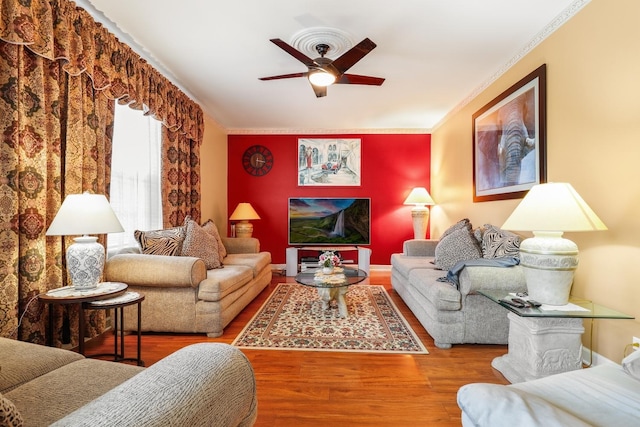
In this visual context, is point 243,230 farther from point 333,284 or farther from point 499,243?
point 499,243

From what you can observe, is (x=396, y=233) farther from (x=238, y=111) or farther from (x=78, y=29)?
(x=78, y=29)

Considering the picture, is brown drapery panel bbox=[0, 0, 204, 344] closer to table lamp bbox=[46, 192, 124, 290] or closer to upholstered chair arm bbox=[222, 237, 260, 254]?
table lamp bbox=[46, 192, 124, 290]

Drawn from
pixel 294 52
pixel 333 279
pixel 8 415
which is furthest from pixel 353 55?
pixel 8 415

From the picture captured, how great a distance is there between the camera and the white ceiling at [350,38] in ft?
7.80

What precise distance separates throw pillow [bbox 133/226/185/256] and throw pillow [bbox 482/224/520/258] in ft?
9.63

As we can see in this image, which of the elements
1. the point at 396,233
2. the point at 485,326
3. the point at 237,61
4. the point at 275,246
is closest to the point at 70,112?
the point at 237,61

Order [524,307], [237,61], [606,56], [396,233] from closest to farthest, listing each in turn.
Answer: [524,307] → [606,56] → [237,61] → [396,233]

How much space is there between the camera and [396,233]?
5820 millimetres

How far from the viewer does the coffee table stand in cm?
309

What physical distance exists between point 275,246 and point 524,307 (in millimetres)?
4511

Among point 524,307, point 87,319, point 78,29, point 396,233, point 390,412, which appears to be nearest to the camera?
point 390,412

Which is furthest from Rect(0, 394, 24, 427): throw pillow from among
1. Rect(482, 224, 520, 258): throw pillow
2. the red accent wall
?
the red accent wall

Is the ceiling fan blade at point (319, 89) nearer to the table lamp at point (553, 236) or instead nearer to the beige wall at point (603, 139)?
the beige wall at point (603, 139)

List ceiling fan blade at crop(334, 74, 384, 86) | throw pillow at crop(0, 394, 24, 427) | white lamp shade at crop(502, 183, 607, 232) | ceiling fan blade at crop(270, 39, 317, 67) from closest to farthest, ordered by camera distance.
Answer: throw pillow at crop(0, 394, 24, 427)
white lamp shade at crop(502, 183, 607, 232)
ceiling fan blade at crop(270, 39, 317, 67)
ceiling fan blade at crop(334, 74, 384, 86)
